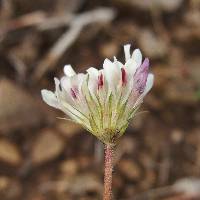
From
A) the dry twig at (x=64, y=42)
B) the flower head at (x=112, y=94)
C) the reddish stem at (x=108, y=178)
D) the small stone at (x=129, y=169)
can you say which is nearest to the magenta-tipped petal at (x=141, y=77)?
the flower head at (x=112, y=94)

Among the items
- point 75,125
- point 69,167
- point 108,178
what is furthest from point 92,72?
point 75,125

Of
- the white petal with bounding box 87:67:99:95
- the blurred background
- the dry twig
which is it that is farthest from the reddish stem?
the dry twig

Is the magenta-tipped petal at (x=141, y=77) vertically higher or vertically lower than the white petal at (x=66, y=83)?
lower

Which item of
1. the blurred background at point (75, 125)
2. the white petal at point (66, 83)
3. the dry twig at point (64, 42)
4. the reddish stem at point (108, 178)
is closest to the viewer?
the reddish stem at point (108, 178)

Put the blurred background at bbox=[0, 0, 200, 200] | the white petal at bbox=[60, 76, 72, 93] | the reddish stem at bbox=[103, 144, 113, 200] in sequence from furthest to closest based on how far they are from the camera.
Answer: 1. the blurred background at bbox=[0, 0, 200, 200]
2. the white petal at bbox=[60, 76, 72, 93]
3. the reddish stem at bbox=[103, 144, 113, 200]

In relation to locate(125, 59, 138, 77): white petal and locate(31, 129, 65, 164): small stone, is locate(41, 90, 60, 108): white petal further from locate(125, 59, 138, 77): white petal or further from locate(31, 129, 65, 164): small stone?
locate(31, 129, 65, 164): small stone

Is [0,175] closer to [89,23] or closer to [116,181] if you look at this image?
[116,181]

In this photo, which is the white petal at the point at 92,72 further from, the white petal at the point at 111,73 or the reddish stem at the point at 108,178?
the reddish stem at the point at 108,178

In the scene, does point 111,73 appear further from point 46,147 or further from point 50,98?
point 46,147
